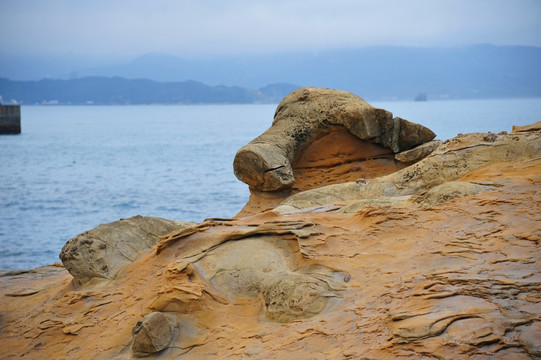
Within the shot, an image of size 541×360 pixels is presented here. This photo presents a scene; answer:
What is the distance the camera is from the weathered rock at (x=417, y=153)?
1200 centimetres

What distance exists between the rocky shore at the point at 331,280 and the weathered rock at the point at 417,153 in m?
1.92

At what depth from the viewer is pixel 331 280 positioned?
6309mm

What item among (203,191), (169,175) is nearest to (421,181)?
(203,191)

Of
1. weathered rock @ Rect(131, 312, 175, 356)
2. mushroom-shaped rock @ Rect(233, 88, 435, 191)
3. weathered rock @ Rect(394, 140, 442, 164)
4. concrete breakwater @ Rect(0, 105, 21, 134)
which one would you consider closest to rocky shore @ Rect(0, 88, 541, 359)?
→ weathered rock @ Rect(131, 312, 175, 356)

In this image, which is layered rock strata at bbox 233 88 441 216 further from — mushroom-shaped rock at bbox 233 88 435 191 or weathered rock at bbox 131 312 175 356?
weathered rock at bbox 131 312 175 356

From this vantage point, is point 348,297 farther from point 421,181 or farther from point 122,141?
point 122,141

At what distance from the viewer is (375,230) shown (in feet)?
23.1

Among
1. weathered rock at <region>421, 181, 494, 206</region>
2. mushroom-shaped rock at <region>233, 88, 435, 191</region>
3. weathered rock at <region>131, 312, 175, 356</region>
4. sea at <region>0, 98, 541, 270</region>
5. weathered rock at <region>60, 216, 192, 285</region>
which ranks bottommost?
sea at <region>0, 98, 541, 270</region>

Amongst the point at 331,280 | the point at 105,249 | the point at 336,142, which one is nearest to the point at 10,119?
the point at 336,142

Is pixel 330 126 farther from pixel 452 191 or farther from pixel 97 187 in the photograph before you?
pixel 97 187

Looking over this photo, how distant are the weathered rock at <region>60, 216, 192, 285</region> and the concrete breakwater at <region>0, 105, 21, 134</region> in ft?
171

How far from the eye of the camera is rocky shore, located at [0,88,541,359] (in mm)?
5172

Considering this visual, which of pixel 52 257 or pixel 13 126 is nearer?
pixel 52 257

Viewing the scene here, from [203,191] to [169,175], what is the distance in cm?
678
